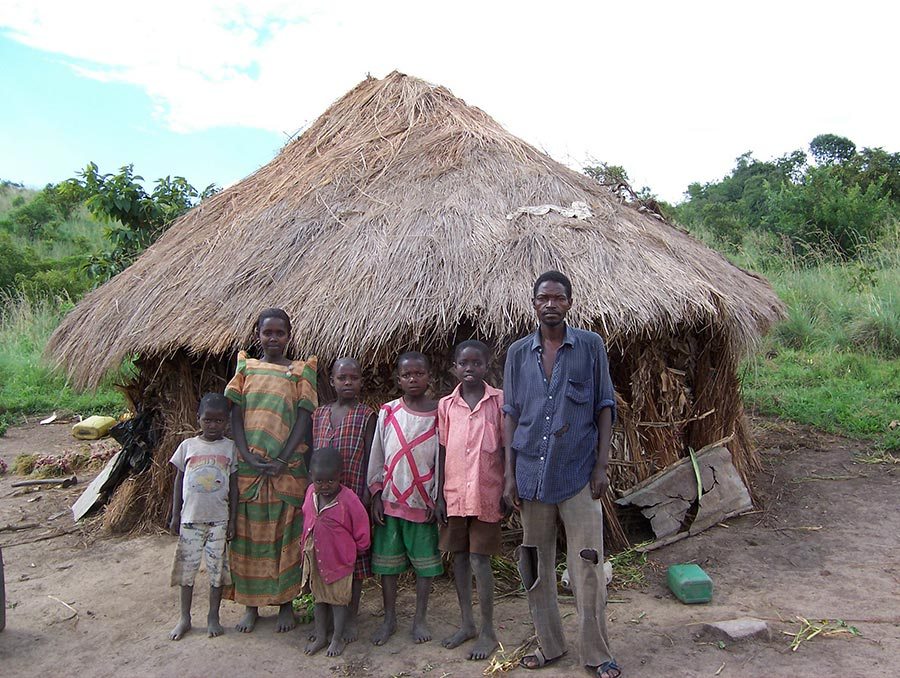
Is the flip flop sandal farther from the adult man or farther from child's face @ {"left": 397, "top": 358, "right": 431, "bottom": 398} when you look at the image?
child's face @ {"left": 397, "top": 358, "right": 431, "bottom": 398}

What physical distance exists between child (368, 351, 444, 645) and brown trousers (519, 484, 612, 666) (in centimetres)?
49

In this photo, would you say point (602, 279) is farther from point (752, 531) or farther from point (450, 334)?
point (752, 531)

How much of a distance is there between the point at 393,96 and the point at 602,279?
127 inches

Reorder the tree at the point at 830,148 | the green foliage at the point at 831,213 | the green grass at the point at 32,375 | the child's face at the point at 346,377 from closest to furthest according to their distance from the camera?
Result: the child's face at the point at 346,377, the green grass at the point at 32,375, the green foliage at the point at 831,213, the tree at the point at 830,148

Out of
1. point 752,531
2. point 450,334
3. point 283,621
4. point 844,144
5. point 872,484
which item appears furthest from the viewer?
point 844,144

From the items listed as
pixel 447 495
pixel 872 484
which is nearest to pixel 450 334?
pixel 447 495

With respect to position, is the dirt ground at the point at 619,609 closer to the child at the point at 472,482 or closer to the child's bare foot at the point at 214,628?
the child's bare foot at the point at 214,628

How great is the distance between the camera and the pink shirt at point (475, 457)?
3.08m

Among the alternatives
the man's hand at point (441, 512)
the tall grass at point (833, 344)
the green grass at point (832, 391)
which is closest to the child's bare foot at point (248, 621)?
the man's hand at point (441, 512)

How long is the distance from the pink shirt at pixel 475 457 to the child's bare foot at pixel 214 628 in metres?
1.30

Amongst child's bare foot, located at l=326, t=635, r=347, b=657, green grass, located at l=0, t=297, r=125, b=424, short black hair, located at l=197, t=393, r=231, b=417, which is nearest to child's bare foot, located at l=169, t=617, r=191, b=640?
child's bare foot, located at l=326, t=635, r=347, b=657

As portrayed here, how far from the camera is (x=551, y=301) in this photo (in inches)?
114

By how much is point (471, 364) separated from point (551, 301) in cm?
48

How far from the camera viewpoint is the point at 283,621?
3.47m
